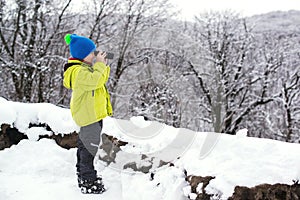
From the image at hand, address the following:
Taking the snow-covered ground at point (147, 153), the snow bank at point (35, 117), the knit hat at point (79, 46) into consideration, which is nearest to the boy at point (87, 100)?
the knit hat at point (79, 46)

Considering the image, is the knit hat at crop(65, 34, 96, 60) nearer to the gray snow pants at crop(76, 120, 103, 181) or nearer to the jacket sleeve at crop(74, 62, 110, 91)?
the jacket sleeve at crop(74, 62, 110, 91)

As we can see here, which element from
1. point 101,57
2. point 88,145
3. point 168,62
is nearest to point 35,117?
point 88,145

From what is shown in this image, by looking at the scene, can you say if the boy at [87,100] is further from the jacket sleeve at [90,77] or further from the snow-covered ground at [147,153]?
the snow-covered ground at [147,153]

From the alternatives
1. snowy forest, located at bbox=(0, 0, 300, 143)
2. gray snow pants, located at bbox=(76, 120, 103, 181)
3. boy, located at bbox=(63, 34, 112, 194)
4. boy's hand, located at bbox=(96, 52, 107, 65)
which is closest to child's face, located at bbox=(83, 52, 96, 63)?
boy, located at bbox=(63, 34, 112, 194)

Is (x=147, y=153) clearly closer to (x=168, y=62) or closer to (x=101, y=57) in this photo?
(x=101, y=57)

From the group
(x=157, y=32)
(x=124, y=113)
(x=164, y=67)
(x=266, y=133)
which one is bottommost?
(x=266, y=133)

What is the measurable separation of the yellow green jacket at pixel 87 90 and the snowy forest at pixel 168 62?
7827 millimetres

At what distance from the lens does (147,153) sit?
11.7ft

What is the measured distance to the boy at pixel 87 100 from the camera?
3086 mm

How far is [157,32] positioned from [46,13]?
5.07 meters

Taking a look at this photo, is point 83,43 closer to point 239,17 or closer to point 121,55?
point 121,55

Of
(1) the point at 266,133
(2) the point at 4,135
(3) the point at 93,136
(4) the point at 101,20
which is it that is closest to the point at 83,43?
(3) the point at 93,136

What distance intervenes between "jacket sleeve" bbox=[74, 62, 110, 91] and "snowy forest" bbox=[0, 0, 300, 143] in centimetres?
791

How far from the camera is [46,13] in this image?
1150cm
